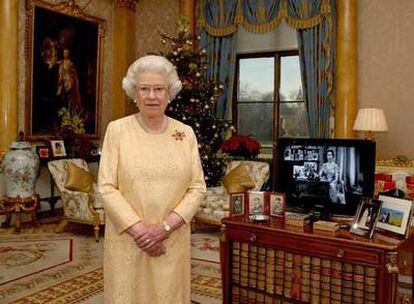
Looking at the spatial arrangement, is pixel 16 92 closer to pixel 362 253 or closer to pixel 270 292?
pixel 270 292

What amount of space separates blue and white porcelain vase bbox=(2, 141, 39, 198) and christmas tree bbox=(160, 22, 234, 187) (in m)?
1.99

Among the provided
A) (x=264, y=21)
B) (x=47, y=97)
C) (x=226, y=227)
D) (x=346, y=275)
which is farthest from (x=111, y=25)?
(x=346, y=275)

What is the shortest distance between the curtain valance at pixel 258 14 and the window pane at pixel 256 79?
510 mm

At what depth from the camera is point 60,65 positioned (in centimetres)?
707

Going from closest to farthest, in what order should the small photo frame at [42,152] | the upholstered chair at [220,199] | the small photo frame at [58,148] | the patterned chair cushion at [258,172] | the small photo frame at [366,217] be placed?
the small photo frame at [366,217] → the upholstered chair at [220,199] → the patterned chair cushion at [258,172] → the small photo frame at [42,152] → the small photo frame at [58,148]

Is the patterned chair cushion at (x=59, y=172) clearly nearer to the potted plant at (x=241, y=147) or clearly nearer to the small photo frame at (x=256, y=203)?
the potted plant at (x=241, y=147)

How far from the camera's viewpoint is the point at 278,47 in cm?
716

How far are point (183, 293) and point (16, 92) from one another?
4963 mm

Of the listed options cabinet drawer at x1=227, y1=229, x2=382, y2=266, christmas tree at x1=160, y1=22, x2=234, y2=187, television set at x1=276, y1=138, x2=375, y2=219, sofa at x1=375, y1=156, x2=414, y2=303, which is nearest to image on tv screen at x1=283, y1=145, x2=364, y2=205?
television set at x1=276, y1=138, x2=375, y2=219

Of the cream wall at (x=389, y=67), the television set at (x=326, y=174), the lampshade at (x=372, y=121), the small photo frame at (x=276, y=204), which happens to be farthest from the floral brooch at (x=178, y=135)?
the cream wall at (x=389, y=67)

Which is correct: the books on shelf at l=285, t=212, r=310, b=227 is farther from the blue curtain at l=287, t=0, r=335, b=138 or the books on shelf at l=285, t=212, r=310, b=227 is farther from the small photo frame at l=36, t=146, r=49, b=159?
the small photo frame at l=36, t=146, r=49, b=159

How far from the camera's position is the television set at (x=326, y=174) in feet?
9.45

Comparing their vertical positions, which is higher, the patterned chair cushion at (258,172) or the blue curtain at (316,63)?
the blue curtain at (316,63)

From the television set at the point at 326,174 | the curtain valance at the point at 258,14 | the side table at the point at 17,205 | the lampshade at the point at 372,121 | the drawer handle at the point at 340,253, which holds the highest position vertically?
the curtain valance at the point at 258,14
